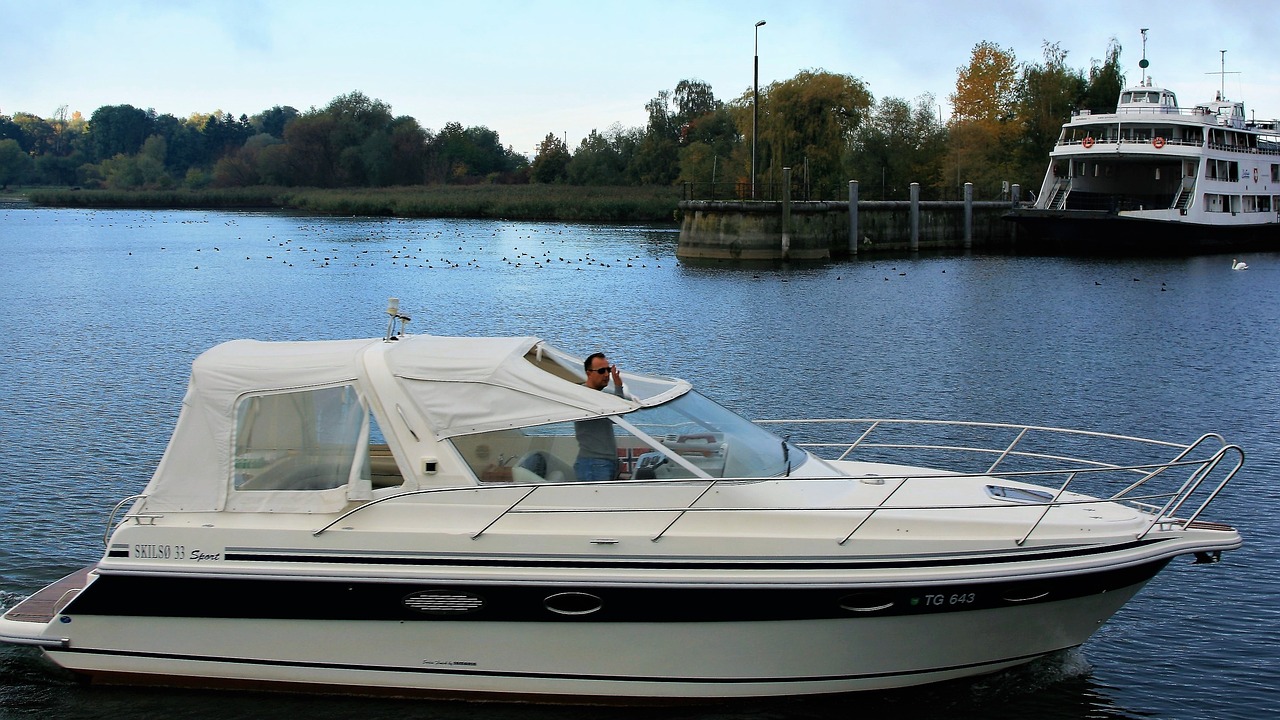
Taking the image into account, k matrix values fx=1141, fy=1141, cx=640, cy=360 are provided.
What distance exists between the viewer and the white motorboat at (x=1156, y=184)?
54.6 m

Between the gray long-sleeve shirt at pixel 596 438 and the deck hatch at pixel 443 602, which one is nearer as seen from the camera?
the deck hatch at pixel 443 602

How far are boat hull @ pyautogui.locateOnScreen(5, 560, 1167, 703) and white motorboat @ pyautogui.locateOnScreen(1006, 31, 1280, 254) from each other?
51.3 meters

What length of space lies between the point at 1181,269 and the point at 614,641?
45.9 metres

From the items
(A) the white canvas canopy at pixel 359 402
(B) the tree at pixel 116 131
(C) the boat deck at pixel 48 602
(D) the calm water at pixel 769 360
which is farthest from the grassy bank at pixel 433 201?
(A) the white canvas canopy at pixel 359 402

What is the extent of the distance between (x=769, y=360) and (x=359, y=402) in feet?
52.9

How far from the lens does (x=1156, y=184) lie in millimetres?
59406

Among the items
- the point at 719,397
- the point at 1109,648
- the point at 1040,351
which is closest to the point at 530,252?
the point at 1040,351

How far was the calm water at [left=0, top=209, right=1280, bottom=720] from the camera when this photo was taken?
336 inches

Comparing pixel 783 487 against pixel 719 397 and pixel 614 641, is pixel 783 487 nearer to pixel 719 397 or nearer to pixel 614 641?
pixel 614 641

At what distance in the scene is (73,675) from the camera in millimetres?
8289

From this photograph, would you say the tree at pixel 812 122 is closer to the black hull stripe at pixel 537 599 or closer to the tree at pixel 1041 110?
the tree at pixel 1041 110

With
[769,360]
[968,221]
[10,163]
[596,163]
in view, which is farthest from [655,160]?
[10,163]

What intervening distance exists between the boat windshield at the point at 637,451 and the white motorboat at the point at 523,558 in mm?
16

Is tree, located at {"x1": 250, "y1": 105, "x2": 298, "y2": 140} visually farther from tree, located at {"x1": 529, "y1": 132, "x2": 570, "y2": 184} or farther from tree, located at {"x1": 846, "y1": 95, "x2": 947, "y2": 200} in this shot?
tree, located at {"x1": 846, "y1": 95, "x2": 947, "y2": 200}
